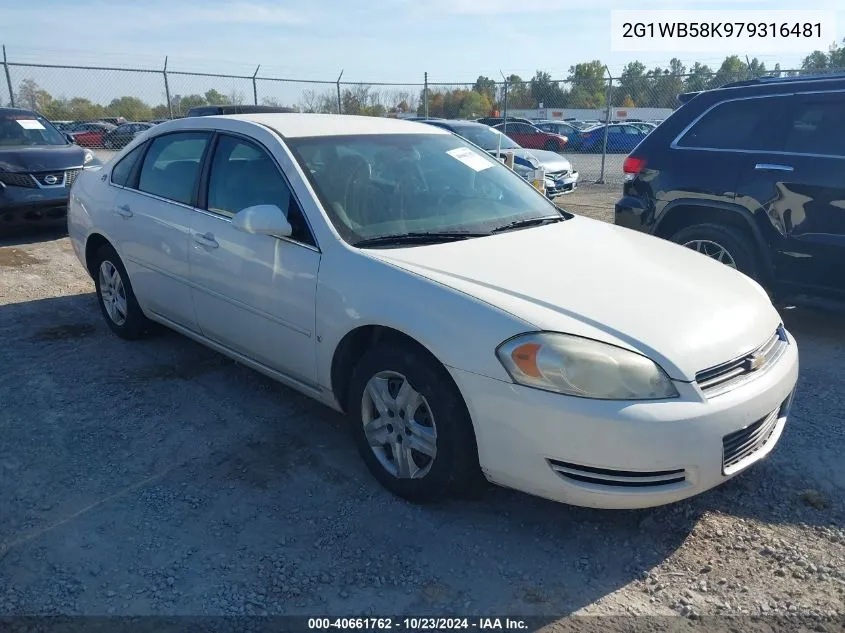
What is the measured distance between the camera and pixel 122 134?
67.0 feet

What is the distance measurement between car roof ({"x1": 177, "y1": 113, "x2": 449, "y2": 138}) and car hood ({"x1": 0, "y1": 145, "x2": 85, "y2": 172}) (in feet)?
17.7

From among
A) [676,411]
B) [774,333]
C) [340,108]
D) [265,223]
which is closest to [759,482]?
[774,333]

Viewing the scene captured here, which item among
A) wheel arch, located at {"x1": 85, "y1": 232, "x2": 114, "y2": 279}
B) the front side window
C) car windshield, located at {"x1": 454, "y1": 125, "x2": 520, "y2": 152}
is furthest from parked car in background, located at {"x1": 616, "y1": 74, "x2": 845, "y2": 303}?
car windshield, located at {"x1": 454, "y1": 125, "x2": 520, "y2": 152}

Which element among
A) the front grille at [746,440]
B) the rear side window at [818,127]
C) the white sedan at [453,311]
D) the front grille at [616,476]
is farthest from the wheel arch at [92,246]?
the rear side window at [818,127]

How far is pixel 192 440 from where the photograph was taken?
12.0 feet

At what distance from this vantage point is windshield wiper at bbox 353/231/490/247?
3250 mm

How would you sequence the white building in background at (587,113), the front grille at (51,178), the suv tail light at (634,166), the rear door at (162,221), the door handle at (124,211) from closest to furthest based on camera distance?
the rear door at (162,221) < the door handle at (124,211) < the suv tail light at (634,166) < the front grille at (51,178) < the white building in background at (587,113)

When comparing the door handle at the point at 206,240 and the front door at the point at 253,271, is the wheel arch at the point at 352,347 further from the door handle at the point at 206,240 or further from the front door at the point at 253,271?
the door handle at the point at 206,240

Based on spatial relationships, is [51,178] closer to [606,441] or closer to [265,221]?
[265,221]

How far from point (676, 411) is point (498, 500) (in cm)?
97

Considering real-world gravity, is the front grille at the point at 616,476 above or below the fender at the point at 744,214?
below

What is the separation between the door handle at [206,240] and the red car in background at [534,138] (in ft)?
80.7

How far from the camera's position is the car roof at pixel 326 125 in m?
3.84

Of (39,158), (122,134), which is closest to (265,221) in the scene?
(39,158)
